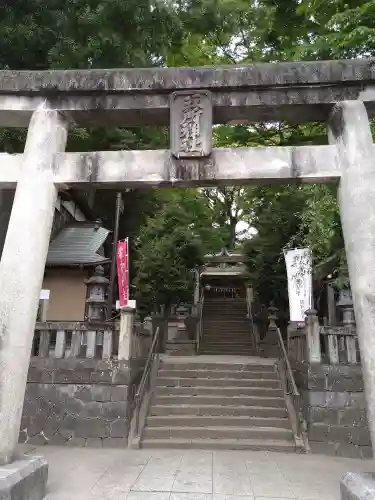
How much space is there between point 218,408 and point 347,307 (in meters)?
3.66

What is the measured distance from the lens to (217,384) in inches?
400

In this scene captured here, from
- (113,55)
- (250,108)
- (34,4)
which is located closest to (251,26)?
(113,55)

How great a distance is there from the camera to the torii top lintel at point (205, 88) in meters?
5.33

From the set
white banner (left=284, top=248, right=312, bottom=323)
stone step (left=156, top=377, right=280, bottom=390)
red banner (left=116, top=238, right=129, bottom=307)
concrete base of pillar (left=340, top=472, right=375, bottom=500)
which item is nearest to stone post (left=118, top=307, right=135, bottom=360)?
red banner (left=116, top=238, right=129, bottom=307)

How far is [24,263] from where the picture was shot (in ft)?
16.1

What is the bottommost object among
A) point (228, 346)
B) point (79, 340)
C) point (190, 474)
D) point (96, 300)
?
point (190, 474)

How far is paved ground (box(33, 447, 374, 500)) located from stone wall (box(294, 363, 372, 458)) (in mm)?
418

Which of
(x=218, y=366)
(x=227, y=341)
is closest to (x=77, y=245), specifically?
(x=218, y=366)

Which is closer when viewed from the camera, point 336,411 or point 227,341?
point 336,411

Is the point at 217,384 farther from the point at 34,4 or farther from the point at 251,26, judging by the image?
the point at 251,26

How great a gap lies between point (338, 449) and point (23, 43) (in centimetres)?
1043

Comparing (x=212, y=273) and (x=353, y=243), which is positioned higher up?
(x=212, y=273)

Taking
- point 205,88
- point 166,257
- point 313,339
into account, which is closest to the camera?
point 205,88

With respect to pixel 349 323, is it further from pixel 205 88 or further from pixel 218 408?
pixel 205 88
